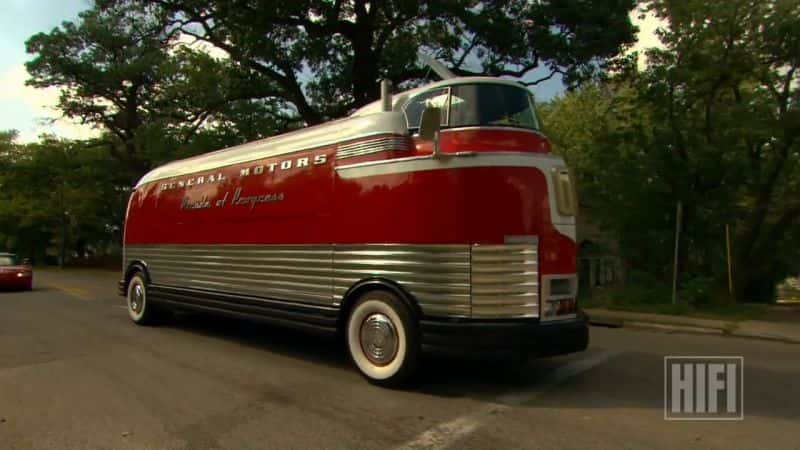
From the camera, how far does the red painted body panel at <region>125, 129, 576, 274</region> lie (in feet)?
19.2

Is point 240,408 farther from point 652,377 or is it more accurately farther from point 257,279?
point 652,377

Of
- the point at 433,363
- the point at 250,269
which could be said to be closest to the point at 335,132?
the point at 250,269

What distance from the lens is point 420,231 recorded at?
607cm

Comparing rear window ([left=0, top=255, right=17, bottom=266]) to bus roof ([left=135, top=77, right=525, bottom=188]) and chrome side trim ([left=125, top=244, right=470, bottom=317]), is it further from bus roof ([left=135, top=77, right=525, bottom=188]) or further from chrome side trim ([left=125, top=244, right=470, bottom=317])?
bus roof ([left=135, top=77, right=525, bottom=188])

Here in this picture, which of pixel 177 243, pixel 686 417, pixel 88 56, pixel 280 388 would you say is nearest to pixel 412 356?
pixel 280 388

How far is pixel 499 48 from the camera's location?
18.1 meters

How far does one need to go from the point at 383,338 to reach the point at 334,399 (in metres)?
0.84

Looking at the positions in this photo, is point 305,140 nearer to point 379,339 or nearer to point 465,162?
point 465,162

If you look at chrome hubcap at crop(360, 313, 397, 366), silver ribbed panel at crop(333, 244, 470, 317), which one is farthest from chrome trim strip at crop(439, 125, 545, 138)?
chrome hubcap at crop(360, 313, 397, 366)

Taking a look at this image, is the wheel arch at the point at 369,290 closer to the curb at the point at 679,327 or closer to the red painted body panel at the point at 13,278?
the curb at the point at 679,327

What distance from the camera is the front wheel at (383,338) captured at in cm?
603

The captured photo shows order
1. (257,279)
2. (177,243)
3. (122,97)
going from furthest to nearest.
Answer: (122,97)
(177,243)
(257,279)

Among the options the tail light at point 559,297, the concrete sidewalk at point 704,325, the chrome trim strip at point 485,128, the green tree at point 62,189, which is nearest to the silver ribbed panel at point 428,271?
the tail light at point 559,297

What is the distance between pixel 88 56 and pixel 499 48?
24634 millimetres
